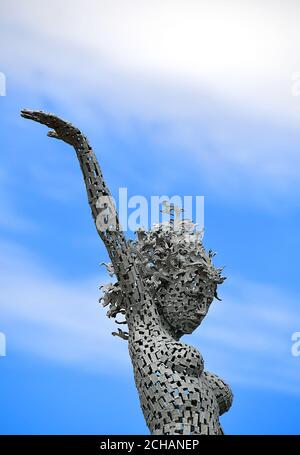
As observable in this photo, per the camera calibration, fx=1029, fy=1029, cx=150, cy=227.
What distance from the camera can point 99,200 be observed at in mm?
10711

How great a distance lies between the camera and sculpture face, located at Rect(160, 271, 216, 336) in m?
10.8

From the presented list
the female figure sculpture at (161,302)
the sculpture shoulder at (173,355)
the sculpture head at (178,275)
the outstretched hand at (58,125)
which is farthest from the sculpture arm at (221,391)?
the outstretched hand at (58,125)

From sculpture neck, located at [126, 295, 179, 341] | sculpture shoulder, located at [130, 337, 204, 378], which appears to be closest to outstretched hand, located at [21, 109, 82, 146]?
sculpture neck, located at [126, 295, 179, 341]

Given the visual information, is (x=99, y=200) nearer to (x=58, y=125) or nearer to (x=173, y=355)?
(x=58, y=125)

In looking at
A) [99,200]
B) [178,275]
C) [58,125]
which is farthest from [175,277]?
[58,125]

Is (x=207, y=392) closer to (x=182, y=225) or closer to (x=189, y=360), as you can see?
(x=189, y=360)

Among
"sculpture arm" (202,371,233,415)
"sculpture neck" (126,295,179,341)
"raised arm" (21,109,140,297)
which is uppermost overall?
"raised arm" (21,109,140,297)

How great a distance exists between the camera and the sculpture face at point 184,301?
10.8m

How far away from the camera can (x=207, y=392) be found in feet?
33.5

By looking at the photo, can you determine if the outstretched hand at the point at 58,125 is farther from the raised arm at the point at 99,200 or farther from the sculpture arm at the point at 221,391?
the sculpture arm at the point at 221,391

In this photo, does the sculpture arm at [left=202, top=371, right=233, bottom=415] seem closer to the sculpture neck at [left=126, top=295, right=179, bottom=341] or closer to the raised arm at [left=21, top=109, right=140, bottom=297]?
the sculpture neck at [left=126, top=295, right=179, bottom=341]

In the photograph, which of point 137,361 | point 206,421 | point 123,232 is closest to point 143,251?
point 123,232

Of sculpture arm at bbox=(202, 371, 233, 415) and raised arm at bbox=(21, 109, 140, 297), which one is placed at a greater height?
raised arm at bbox=(21, 109, 140, 297)
